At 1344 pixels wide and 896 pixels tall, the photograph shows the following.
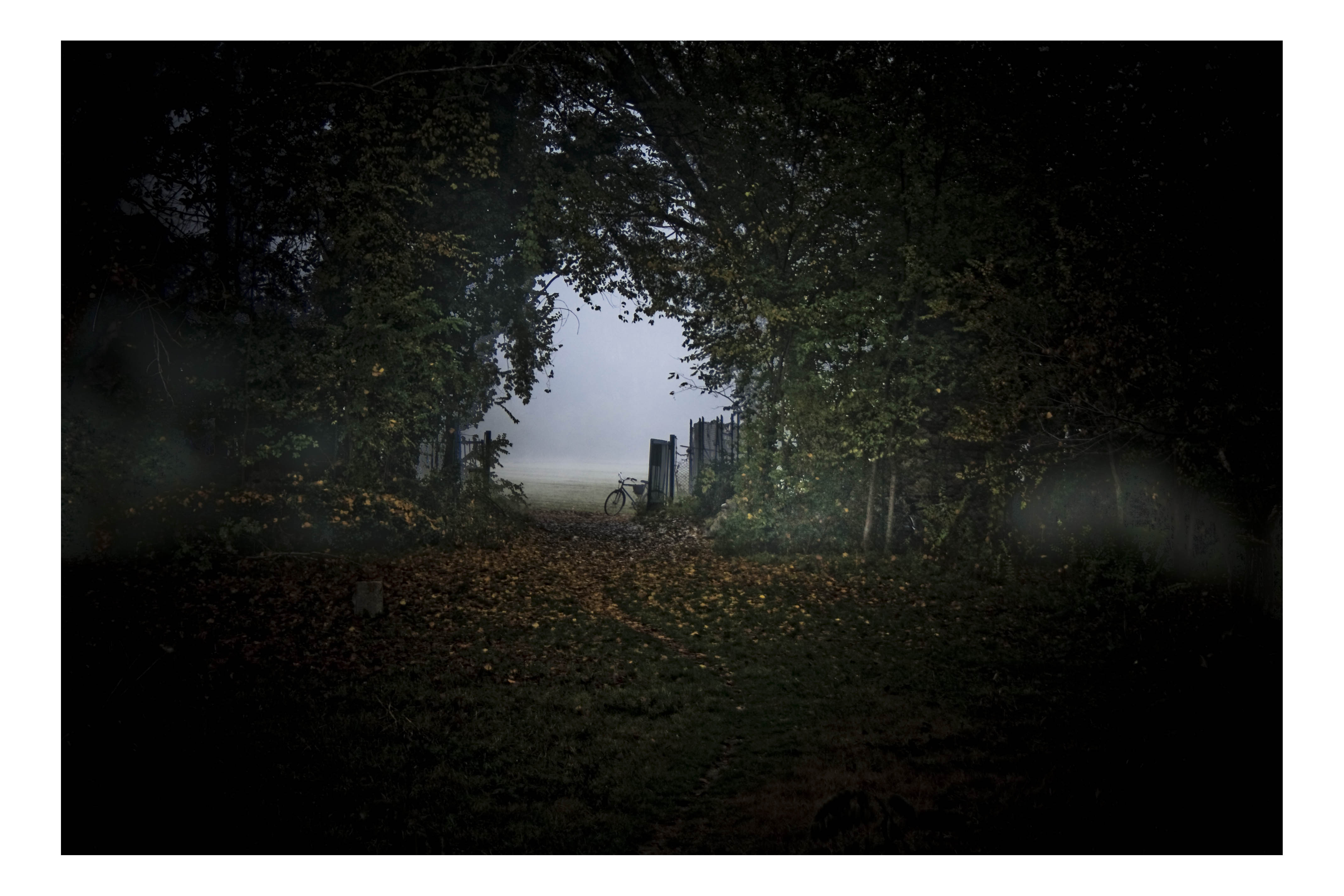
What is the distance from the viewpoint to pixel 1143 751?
443cm

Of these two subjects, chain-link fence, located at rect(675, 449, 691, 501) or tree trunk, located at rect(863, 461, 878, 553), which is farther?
chain-link fence, located at rect(675, 449, 691, 501)

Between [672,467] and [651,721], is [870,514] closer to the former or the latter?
[651,721]

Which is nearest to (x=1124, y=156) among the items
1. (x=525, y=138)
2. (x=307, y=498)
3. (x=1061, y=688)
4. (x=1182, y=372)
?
(x=1182, y=372)

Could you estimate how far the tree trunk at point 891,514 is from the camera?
12.3 m

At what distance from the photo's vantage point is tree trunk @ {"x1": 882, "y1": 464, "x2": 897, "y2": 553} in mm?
12328

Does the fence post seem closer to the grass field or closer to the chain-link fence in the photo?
the chain-link fence

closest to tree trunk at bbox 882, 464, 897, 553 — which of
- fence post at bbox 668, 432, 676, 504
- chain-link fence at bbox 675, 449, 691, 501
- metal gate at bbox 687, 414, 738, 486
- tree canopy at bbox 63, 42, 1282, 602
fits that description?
tree canopy at bbox 63, 42, 1282, 602

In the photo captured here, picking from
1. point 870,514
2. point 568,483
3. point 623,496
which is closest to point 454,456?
point 870,514

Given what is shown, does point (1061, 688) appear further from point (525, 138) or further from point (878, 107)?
point (525, 138)

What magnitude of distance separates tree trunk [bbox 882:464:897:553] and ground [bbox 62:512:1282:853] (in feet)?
10.3

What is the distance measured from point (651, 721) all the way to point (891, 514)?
315 inches

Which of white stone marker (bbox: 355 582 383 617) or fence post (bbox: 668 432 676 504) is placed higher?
fence post (bbox: 668 432 676 504)

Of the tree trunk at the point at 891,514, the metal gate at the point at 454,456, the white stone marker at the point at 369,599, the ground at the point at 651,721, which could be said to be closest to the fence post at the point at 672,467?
the metal gate at the point at 454,456
